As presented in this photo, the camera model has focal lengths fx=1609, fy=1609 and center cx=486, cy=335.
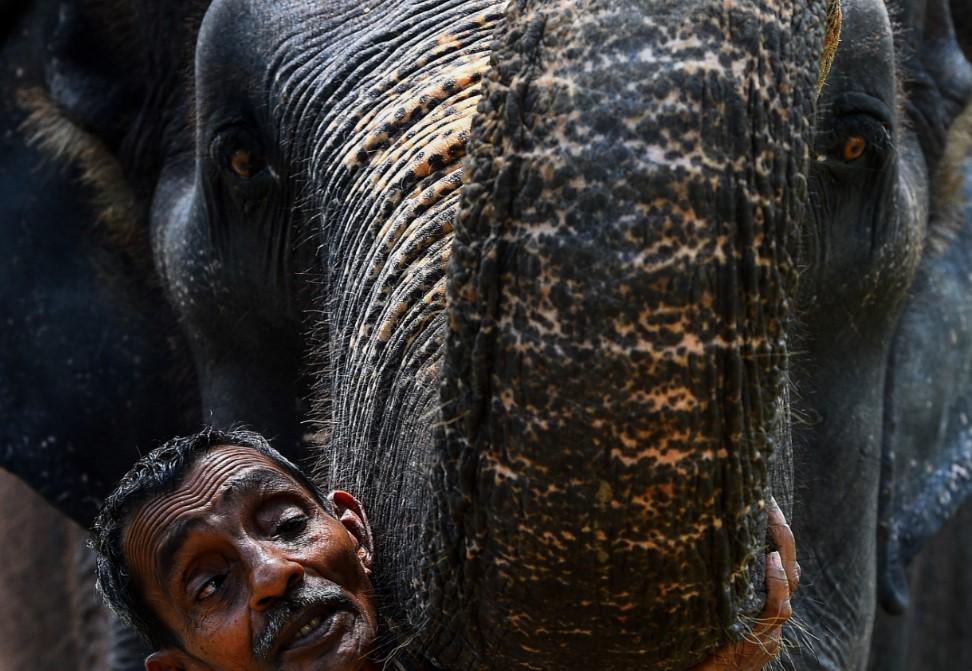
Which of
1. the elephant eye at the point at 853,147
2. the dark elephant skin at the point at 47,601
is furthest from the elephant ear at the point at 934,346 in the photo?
the dark elephant skin at the point at 47,601

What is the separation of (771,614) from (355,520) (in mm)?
592

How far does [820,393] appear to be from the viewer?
2.81 meters

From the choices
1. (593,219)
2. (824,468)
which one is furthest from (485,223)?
(824,468)

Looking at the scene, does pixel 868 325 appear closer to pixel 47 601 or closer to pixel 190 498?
pixel 190 498

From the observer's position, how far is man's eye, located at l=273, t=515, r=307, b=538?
2031mm

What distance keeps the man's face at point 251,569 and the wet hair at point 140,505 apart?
0.05 feet

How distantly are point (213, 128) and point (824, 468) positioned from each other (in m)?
1.21

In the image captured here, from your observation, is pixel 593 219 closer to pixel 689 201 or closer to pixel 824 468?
pixel 689 201

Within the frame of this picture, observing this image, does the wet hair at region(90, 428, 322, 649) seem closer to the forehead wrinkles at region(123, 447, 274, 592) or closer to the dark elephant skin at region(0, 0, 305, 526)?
the forehead wrinkles at region(123, 447, 274, 592)

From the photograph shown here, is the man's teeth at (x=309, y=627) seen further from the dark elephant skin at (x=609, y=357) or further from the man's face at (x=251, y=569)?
the dark elephant skin at (x=609, y=357)

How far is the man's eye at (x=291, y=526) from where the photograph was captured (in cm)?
203

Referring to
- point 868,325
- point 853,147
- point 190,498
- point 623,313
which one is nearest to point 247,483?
point 190,498

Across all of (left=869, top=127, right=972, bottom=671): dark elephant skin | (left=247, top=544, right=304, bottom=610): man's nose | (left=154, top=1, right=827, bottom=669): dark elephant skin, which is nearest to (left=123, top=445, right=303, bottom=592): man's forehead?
(left=247, top=544, right=304, bottom=610): man's nose

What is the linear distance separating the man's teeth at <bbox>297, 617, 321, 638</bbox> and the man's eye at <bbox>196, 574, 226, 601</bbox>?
145 mm
